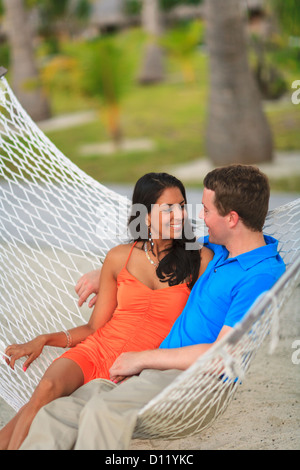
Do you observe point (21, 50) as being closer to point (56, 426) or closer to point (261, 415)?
point (261, 415)

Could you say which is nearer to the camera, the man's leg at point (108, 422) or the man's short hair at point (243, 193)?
the man's leg at point (108, 422)

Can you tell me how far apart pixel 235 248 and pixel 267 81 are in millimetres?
7915

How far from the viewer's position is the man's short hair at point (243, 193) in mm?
1491

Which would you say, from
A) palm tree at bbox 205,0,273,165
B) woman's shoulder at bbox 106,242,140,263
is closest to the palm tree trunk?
palm tree at bbox 205,0,273,165

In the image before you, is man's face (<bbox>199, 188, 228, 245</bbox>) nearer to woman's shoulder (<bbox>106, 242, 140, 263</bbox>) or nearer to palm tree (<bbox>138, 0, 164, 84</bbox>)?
woman's shoulder (<bbox>106, 242, 140, 263</bbox>)

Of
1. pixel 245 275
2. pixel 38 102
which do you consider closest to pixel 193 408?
pixel 245 275

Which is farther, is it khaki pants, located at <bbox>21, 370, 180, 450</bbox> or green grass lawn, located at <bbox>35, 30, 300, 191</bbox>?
green grass lawn, located at <bbox>35, 30, 300, 191</bbox>

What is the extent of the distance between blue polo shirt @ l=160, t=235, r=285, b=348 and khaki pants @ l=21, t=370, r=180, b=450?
0.57 ft

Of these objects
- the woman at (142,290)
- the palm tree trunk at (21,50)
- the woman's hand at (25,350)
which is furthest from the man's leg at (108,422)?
the palm tree trunk at (21,50)

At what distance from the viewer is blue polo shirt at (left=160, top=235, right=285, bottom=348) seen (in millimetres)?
1438

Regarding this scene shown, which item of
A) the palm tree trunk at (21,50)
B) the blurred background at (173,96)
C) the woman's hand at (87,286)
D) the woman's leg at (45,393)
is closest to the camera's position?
the woman's leg at (45,393)

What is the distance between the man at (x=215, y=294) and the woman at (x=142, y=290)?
66 mm

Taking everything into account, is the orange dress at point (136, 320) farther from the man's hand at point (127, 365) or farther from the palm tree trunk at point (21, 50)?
the palm tree trunk at point (21, 50)
